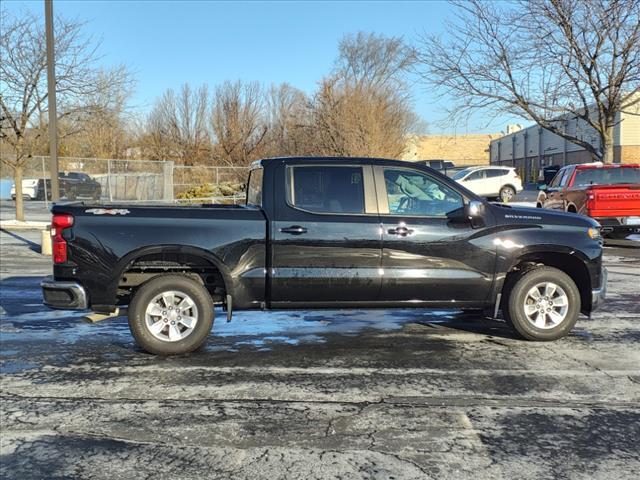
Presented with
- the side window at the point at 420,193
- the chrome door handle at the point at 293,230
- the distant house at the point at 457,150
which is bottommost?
Answer: the chrome door handle at the point at 293,230

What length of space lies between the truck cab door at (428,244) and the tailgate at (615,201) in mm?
8772

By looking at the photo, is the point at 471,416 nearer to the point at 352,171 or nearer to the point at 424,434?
the point at 424,434

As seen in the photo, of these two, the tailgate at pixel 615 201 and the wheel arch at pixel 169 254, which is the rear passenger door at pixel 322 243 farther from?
the tailgate at pixel 615 201

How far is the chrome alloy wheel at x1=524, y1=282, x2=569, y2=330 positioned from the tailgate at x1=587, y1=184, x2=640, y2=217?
8.38 m

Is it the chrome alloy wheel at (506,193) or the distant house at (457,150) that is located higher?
the distant house at (457,150)

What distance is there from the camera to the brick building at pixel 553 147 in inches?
1497

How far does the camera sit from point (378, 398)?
442cm

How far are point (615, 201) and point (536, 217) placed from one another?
28.3ft

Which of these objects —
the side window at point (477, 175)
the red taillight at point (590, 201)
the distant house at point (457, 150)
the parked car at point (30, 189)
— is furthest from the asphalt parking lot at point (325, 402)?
the distant house at point (457, 150)

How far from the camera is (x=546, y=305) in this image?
5.91m

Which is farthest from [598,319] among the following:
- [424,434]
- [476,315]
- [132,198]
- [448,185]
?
[132,198]

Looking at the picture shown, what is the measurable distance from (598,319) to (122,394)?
5582 millimetres

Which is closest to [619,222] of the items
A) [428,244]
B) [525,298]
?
[525,298]

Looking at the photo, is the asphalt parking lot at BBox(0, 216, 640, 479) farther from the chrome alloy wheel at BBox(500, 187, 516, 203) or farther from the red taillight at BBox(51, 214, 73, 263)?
the chrome alloy wheel at BBox(500, 187, 516, 203)
